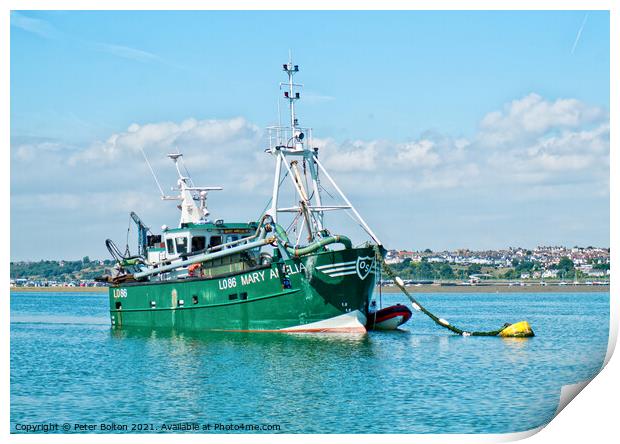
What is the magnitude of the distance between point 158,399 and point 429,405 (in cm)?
761

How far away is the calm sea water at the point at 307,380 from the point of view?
24016 millimetres

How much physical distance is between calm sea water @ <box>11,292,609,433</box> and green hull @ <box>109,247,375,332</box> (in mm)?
658

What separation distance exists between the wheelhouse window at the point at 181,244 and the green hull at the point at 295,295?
3786 mm

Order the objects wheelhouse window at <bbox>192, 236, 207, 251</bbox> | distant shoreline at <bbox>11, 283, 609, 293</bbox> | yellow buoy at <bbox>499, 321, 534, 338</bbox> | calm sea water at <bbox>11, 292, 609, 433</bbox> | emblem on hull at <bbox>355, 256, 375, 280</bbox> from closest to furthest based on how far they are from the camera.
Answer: calm sea water at <bbox>11, 292, 609, 433</bbox> → emblem on hull at <bbox>355, 256, 375, 280</bbox> → yellow buoy at <bbox>499, 321, 534, 338</bbox> → wheelhouse window at <bbox>192, 236, 207, 251</bbox> → distant shoreline at <bbox>11, 283, 609, 293</bbox>

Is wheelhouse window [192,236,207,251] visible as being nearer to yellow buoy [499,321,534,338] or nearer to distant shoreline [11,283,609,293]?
yellow buoy [499,321,534,338]

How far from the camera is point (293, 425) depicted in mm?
23094

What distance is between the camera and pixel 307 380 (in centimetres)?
2903

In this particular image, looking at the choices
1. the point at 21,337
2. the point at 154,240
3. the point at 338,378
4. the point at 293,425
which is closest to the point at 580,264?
the point at 154,240

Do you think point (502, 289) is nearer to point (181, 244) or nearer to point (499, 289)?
point (499, 289)

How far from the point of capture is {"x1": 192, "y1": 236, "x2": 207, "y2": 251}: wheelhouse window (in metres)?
45.9

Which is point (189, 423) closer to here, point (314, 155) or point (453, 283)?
point (314, 155)

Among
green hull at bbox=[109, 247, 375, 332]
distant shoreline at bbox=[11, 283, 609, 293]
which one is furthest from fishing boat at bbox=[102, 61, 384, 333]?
distant shoreline at bbox=[11, 283, 609, 293]

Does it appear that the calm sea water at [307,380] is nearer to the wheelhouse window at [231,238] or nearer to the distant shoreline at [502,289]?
the wheelhouse window at [231,238]
